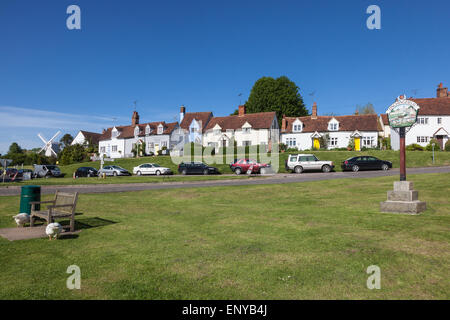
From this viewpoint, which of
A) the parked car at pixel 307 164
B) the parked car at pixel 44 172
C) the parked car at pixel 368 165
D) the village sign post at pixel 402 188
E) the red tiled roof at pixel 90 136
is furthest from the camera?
the red tiled roof at pixel 90 136

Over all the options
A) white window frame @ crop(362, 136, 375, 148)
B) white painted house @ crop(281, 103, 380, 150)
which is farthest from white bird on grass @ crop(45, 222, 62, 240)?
white window frame @ crop(362, 136, 375, 148)

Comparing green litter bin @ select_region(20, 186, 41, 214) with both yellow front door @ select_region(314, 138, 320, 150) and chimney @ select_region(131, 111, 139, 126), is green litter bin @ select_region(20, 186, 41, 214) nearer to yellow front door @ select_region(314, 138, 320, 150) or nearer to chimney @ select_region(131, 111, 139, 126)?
yellow front door @ select_region(314, 138, 320, 150)

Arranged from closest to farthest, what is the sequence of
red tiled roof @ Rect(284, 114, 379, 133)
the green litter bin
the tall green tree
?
the green litter bin
red tiled roof @ Rect(284, 114, 379, 133)
the tall green tree

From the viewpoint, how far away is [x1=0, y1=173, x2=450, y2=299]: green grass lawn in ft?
15.2

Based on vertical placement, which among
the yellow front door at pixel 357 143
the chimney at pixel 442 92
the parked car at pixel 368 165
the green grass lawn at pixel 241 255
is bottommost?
the green grass lawn at pixel 241 255

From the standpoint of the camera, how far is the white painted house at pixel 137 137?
2638 inches

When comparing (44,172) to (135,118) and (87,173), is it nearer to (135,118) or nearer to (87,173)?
(87,173)

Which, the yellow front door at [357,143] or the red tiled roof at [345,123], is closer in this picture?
the yellow front door at [357,143]

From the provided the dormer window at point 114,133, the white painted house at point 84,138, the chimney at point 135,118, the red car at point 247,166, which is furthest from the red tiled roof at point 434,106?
the white painted house at point 84,138

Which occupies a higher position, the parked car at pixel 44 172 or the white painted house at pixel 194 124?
the white painted house at pixel 194 124

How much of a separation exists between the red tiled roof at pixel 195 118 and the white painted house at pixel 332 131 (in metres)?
16.4

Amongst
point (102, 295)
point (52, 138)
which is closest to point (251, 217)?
point (102, 295)

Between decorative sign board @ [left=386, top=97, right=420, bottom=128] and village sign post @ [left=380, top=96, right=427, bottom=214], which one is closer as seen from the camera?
village sign post @ [left=380, top=96, right=427, bottom=214]

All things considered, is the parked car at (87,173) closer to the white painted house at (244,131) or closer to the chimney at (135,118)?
the white painted house at (244,131)
